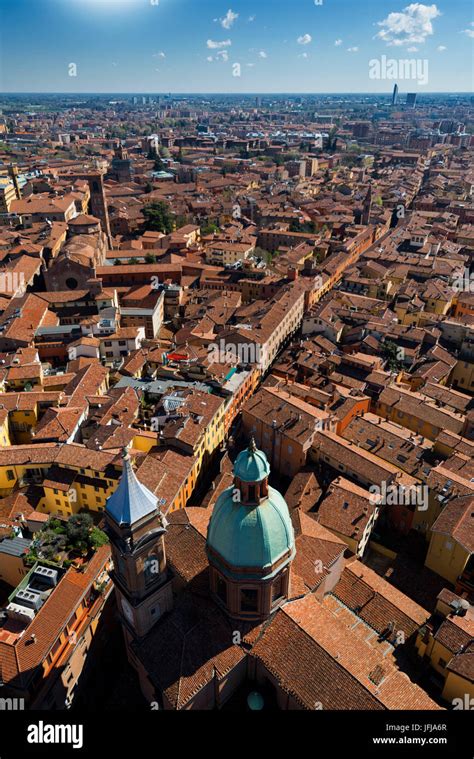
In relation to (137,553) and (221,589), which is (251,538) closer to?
(221,589)

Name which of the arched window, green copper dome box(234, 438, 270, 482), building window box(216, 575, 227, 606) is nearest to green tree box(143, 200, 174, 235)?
green copper dome box(234, 438, 270, 482)

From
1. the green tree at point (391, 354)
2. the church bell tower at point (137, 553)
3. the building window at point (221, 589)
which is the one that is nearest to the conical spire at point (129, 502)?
A: the church bell tower at point (137, 553)

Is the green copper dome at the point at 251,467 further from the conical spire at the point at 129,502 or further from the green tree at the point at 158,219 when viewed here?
the green tree at the point at 158,219

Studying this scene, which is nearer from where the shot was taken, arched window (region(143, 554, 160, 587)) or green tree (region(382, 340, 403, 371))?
arched window (region(143, 554, 160, 587))

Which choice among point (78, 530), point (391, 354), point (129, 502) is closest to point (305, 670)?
point (129, 502)

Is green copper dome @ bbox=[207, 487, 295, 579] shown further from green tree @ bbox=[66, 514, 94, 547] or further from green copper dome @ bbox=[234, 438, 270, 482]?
green tree @ bbox=[66, 514, 94, 547]

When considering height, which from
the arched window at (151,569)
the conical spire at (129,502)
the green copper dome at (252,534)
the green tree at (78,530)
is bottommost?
the green tree at (78,530)

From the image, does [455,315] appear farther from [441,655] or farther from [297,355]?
[441,655]
